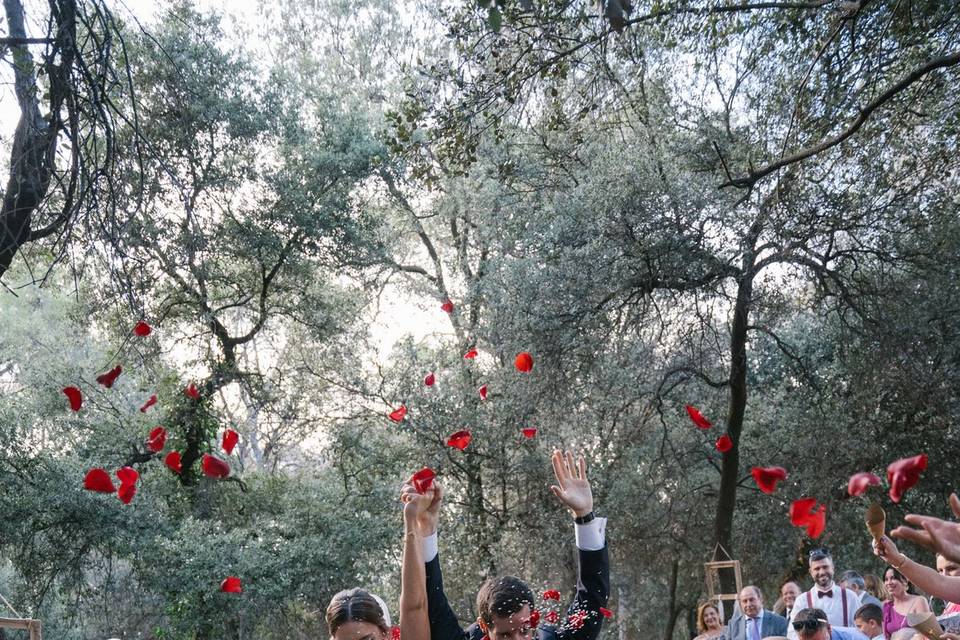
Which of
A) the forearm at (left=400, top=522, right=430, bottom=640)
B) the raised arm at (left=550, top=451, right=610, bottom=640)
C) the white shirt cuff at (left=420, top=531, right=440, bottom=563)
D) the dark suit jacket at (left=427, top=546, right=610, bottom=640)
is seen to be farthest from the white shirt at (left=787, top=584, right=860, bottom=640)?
the forearm at (left=400, top=522, right=430, bottom=640)

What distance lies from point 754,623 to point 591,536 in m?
4.94

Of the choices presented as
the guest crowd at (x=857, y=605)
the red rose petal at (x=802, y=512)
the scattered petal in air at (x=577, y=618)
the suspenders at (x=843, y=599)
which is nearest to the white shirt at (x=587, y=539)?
the scattered petal in air at (x=577, y=618)

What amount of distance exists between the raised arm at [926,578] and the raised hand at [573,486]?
919 mm

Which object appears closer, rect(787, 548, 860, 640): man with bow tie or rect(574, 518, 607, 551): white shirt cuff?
rect(574, 518, 607, 551): white shirt cuff

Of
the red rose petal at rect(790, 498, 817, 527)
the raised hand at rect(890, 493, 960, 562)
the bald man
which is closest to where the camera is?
the raised hand at rect(890, 493, 960, 562)

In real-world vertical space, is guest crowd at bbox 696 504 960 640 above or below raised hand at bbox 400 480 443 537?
below

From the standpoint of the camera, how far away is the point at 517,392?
13898 mm

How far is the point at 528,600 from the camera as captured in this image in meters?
3.24

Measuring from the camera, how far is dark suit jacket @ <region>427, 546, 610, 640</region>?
318 cm

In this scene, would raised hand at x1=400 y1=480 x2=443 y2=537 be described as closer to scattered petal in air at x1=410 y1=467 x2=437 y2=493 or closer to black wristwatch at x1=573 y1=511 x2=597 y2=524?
scattered petal in air at x1=410 y1=467 x2=437 y2=493

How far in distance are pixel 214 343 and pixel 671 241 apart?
7189 millimetres

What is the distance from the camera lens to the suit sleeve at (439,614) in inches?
127

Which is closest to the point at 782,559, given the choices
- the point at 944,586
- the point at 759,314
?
the point at 759,314

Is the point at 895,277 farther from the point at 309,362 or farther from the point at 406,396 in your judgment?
the point at 309,362
